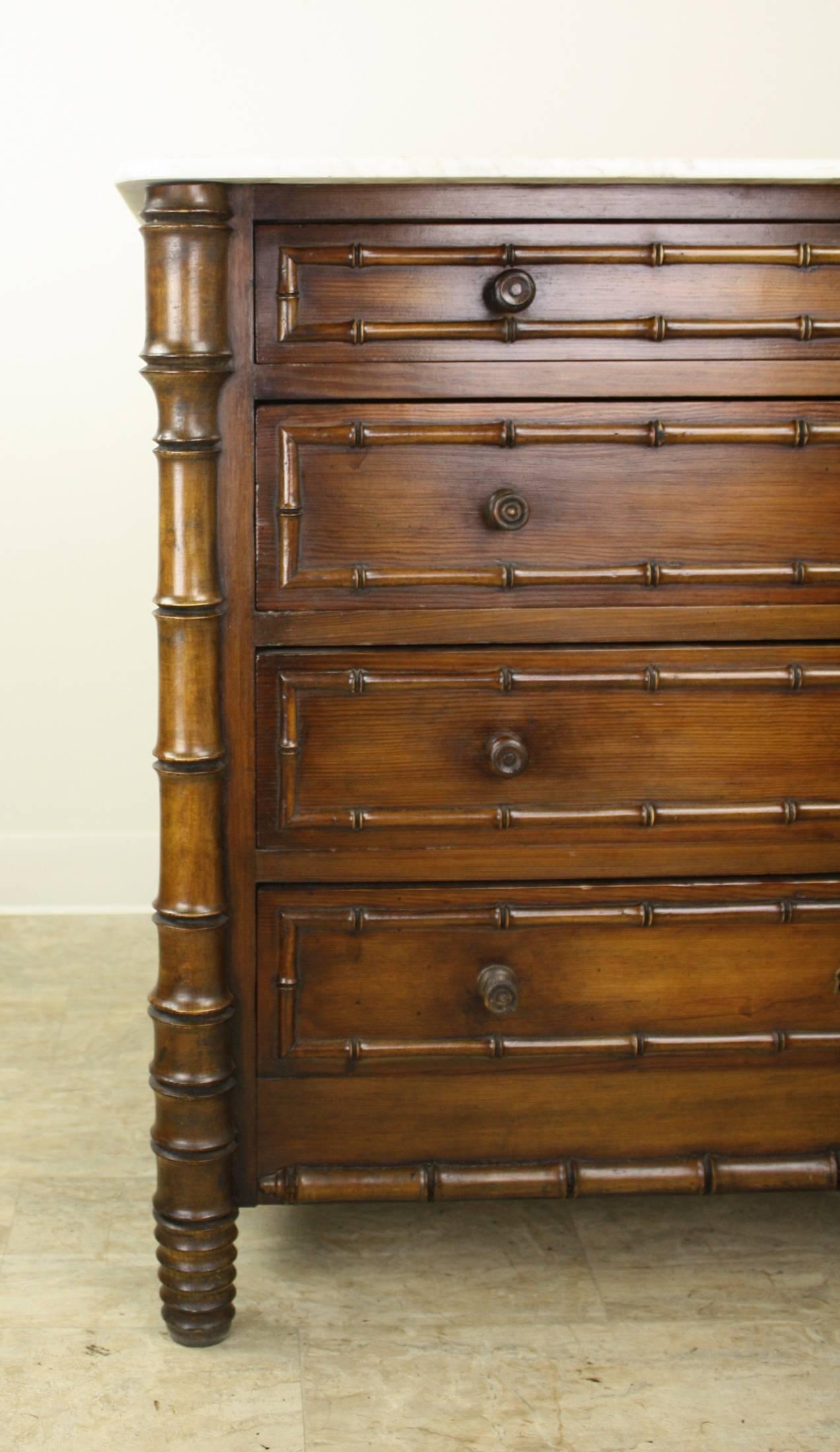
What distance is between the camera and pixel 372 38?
2869mm

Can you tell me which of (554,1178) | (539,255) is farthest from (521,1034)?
(539,255)

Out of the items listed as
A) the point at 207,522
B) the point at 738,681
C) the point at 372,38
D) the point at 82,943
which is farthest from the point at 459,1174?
the point at 372,38

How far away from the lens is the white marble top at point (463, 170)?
4.79 feet

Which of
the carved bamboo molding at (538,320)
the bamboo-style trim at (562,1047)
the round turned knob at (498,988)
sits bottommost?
the bamboo-style trim at (562,1047)

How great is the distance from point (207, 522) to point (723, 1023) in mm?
768

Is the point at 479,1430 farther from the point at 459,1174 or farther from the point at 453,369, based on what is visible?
the point at 453,369

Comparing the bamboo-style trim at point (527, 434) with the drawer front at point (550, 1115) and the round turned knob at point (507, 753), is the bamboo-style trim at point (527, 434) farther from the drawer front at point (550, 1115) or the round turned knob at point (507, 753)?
the drawer front at point (550, 1115)

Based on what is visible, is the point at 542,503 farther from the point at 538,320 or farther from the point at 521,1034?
the point at 521,1034

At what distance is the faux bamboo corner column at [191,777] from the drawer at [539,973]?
74 millimetres

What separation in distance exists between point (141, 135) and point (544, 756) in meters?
1.80

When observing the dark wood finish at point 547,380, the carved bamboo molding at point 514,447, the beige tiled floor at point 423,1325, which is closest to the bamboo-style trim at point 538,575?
the carved bamboo molding at point 514,447

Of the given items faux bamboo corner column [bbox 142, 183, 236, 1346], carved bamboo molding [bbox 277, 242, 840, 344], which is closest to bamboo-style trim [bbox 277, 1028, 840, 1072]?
faux bamboo corner column [bbox 142, 183, 236, 1346]

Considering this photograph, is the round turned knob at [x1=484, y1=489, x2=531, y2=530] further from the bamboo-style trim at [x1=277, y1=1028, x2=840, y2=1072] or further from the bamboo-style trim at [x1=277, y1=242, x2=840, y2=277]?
the bamboo-style trim at [x1=277, y1=1028, x2=840, y2=1072]

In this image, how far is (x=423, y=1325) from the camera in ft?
5.56
